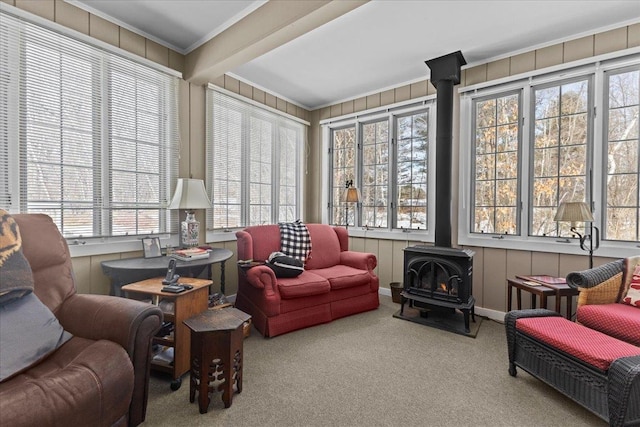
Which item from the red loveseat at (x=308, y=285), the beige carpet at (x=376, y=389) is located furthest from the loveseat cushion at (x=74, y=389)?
the red loveseat at (x=308, y=285)

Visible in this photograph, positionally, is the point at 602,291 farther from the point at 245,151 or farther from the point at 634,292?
the point at 245,151

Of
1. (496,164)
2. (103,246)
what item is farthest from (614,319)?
(103,246)

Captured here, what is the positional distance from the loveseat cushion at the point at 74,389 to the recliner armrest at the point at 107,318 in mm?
54

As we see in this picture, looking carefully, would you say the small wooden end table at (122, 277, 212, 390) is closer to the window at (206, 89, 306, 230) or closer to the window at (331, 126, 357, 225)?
the window at (206, 89, 306, 230)

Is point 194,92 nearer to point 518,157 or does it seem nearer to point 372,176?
point 372,176

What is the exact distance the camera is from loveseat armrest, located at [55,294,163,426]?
4.82 feet

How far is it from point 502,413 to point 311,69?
3563 mm

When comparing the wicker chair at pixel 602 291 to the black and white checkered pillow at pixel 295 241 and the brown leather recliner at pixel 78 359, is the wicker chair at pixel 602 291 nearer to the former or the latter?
the black and white checkered pillow at pixel 295 241

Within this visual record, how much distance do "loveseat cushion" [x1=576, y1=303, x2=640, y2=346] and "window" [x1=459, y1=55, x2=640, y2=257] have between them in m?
0.89

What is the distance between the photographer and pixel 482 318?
10.8ft

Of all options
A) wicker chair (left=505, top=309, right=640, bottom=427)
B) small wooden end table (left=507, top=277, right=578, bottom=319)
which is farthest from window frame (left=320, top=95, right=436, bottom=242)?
wicker chair (left=505, top=309, right=640, bottom=427)

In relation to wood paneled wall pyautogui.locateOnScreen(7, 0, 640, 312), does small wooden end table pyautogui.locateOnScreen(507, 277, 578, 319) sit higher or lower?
lower

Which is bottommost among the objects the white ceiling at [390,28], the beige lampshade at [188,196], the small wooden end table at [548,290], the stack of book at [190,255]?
the small wooden end table at [548,290]

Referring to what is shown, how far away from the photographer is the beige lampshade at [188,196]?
285cm
